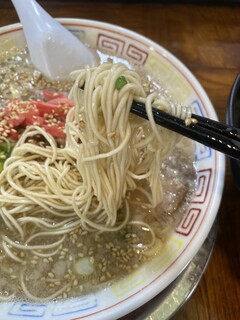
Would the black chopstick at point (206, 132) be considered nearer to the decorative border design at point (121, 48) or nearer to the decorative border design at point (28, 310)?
the decorative border design at point (28, 310)

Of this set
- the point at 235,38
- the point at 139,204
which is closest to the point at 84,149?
the point at 139,204

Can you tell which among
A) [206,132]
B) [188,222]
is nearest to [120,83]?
[206,132]

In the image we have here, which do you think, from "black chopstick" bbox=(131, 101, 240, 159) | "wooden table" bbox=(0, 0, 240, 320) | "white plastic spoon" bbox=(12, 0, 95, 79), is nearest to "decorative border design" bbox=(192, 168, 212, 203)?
"wooden table" bbox=(0, 0, 240, 320)

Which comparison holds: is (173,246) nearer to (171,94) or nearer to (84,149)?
(84,149)

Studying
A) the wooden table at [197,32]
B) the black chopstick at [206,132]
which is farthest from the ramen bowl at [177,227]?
the black chopstick at [206,132]

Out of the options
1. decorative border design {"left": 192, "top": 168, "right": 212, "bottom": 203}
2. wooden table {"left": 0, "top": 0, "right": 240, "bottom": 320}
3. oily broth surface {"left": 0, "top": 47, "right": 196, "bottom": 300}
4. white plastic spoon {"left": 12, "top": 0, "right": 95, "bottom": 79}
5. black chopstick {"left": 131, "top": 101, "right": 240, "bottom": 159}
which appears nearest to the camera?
black chopstick {"left": 131, "top": 101, "right": 240, "bottom": 159}

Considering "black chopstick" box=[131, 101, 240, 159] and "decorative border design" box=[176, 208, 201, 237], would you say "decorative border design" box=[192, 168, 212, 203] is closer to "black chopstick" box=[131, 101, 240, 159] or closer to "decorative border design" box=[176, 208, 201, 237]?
"decorative border design" box=[176, 208, 201, 237]

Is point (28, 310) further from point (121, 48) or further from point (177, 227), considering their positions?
point (121, 48)

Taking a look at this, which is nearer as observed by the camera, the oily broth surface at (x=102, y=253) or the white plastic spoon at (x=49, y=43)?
the oily broth surface at (x=102, y=253)
